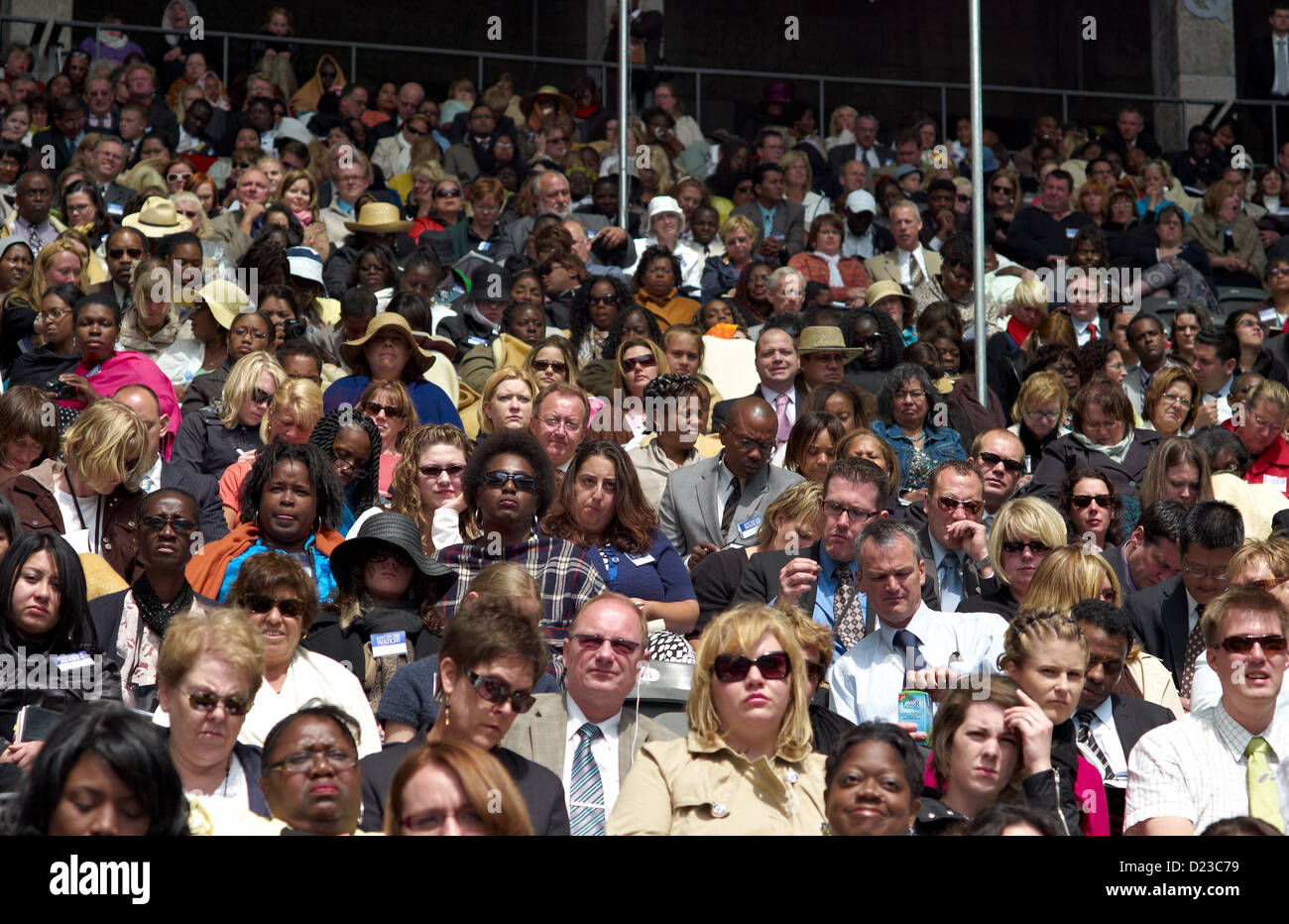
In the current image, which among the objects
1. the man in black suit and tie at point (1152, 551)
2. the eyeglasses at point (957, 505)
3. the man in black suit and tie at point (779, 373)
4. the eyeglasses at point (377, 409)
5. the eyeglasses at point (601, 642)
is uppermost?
the man in black suit and tie at point (779, 373)

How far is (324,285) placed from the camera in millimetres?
11461

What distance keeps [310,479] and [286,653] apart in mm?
1383

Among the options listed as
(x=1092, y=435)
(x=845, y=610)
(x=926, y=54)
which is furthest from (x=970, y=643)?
(x=926, y=54)

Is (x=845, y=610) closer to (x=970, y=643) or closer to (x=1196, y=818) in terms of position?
(x=970, y=643)

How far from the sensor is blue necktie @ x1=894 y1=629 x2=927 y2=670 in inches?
245

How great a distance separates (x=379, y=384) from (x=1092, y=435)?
382 centimetres

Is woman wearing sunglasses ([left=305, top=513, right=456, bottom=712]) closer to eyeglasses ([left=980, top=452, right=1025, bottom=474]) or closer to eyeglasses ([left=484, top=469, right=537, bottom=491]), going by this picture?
eyeglasses ([left=484, top=469, right=537, bottom=491])

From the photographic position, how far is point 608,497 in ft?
23.3

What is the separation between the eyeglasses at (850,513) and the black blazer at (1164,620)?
46.2 inches

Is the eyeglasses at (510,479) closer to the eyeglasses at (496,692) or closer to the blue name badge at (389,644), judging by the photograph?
the blue name badge at (389,644)

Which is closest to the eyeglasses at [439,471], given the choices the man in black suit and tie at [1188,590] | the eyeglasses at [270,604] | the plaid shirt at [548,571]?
the plaid shirt at [548,571]

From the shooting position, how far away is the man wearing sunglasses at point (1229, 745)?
5371 mm

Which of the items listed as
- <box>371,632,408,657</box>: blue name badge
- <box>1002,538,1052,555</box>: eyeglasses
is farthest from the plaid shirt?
<box>1002,538,1052,555</box>: eyeglasses

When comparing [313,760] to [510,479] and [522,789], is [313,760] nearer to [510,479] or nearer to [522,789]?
[522,789]
